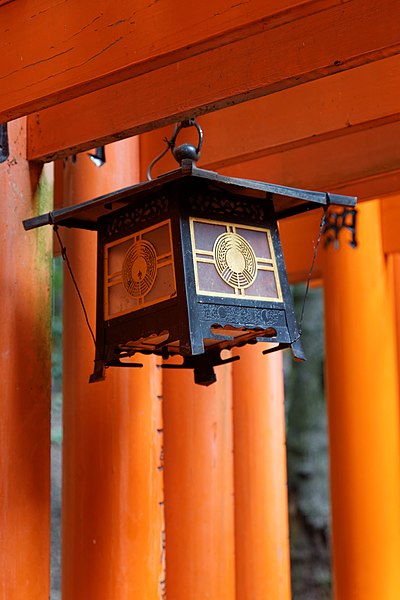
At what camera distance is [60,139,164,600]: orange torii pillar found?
4.61m

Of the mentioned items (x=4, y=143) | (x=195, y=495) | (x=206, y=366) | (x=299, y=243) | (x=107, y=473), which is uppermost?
(x=299, y=243)

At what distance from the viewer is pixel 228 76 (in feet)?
11.7

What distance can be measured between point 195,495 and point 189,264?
242 centimetres

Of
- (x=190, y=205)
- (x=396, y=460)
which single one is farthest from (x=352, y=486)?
(x=190, y=205)

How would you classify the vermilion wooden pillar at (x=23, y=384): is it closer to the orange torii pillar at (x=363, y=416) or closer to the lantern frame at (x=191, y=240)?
the lantern frame at (x=191, y=240)

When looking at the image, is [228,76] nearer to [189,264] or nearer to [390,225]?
[189,264]

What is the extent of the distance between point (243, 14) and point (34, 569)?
237cm

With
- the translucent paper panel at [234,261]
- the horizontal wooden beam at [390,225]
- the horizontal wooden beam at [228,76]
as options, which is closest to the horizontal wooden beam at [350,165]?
the translucent paper panel at [234,261]

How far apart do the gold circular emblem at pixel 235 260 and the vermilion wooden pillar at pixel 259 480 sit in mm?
3264

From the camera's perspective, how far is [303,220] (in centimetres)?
807

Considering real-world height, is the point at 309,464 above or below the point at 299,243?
below

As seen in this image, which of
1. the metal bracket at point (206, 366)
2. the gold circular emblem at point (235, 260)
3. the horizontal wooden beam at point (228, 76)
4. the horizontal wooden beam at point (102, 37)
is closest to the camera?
the horizontal wooden beam at point (102, 37)

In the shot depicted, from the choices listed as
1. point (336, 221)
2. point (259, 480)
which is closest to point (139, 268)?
point (336, 221)

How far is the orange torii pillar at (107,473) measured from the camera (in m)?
4.61
